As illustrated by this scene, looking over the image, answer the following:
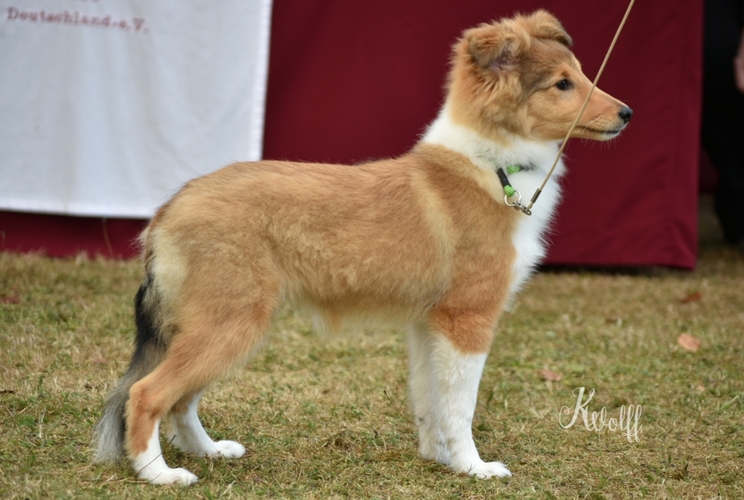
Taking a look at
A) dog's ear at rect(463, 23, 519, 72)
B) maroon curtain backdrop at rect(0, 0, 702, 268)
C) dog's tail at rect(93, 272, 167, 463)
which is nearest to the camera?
dog's tail at rect(93, 272, 167, 463)

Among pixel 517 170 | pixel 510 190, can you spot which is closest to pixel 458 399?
pixel 510 190

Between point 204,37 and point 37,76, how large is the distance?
1169 millimetres

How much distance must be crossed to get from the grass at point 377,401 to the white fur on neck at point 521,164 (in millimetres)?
845

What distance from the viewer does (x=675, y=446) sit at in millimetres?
3865

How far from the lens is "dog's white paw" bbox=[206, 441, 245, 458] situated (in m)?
3.47

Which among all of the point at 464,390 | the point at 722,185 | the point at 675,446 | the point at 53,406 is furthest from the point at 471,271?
the point at 722,185

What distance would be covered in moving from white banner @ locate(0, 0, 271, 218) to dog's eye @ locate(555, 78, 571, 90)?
2.92 metres

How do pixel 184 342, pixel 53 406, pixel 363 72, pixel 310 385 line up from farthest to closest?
pixel 363 72, pixel 310 385, pixel 53 406, pixel 184 342

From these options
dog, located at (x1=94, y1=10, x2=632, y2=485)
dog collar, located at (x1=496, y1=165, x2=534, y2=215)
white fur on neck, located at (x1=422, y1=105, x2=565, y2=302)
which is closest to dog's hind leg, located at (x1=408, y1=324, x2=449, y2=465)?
dog, located at (x1=94, y1=10, x2=632, y2=485)

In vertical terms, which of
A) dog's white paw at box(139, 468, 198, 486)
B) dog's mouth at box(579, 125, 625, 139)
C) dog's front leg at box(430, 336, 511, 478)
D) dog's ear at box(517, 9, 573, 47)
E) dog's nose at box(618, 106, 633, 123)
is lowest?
dog's white paw at box(139, 468, 198, 486)

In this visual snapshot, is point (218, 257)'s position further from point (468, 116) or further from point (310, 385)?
point (310, 385)

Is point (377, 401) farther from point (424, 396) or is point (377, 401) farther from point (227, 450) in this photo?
point (227, 450)

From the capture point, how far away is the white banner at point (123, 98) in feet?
19.3

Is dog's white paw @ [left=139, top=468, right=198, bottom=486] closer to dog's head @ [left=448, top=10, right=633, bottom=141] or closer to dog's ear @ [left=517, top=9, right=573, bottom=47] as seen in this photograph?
dog's head @ [left=448, top=10, right=633, bottom=141]
